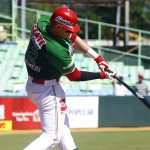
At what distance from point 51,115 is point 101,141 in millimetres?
5457

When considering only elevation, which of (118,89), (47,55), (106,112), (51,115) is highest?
(47,55)

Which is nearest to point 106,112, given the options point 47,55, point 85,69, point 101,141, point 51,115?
point 101,141

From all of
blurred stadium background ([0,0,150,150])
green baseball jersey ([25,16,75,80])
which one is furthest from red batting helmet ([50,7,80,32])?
blurred stadium background ([0,0,150,150])

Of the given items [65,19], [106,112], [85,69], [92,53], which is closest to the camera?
[65,19]

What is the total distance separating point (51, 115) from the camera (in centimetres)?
630

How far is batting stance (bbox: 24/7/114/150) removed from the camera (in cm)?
611

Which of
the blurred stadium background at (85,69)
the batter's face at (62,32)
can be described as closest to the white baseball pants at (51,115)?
the batter's face at (62,32)

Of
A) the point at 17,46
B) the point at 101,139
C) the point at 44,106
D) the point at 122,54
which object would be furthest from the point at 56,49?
the point at 122,54

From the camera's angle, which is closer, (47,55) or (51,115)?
(47,55)

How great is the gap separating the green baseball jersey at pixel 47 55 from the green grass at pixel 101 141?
4.09m

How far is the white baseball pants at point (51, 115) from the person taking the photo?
6.27 m

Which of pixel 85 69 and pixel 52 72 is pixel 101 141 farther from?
pixel 85 69

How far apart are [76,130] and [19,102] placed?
1.67 metres

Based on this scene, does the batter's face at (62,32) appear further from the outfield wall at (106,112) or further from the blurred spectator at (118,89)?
the blurred spectator at (118,89)
